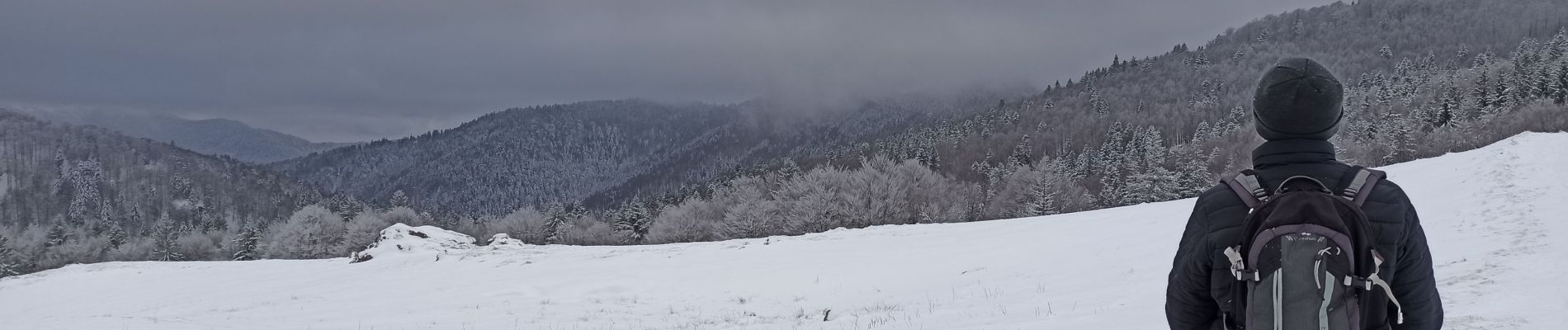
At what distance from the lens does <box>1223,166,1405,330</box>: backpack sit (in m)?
2.03

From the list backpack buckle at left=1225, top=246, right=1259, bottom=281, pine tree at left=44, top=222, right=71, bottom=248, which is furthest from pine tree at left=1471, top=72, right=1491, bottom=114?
pine tree at left=44, top=222, right=71, bottom=248

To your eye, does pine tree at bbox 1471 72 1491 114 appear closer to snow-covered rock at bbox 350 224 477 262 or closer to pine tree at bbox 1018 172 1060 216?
pine tree at bbox 1018 172 1060 216

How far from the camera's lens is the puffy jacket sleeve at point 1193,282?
7.82 ft

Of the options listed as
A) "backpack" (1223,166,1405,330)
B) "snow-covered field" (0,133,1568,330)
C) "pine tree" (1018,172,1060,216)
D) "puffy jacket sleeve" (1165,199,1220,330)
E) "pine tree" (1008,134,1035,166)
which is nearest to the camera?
"backpack" (1223,166,1405,330)

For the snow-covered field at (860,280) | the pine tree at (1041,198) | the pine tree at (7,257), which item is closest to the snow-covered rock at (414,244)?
the snow-covered field at (860,280)

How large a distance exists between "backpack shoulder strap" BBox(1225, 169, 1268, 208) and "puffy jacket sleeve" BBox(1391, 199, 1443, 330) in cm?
48

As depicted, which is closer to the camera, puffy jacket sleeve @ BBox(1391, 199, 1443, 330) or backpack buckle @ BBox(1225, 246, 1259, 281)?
backpack buckle @ BBox(1225, 246, 1259, 281)

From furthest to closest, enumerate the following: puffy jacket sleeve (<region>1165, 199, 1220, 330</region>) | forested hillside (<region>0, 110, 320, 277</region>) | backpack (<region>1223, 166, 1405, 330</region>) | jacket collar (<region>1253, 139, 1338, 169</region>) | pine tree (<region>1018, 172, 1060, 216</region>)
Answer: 1. forested hillside (<region>0, 110, 320, 277</region>)
2. pine tree (<region>1018, 172, 1060, 216</region>)
3. puffy jacket sleeve (<region>1165, 199, 1220, 330</region>)
4. jacket collar (<region>1253, 139, 1338, 169</region>)
5. backpack (<region>1223, 166, 1405, 330</region>)

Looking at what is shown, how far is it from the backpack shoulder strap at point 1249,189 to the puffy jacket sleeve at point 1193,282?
0.14m

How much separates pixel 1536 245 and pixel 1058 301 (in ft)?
18.7

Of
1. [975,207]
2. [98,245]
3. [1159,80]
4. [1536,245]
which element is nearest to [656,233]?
[975,207]

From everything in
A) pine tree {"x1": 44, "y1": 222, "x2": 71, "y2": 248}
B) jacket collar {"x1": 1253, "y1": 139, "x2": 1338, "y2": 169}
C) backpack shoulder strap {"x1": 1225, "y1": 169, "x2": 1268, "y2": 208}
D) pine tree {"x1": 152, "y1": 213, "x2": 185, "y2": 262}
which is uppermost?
jacket collar {"x1": 1253, "y1": 139, "x2": 1338, "y2": 169}

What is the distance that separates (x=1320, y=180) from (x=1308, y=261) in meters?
0.37

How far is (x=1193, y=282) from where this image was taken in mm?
2451
